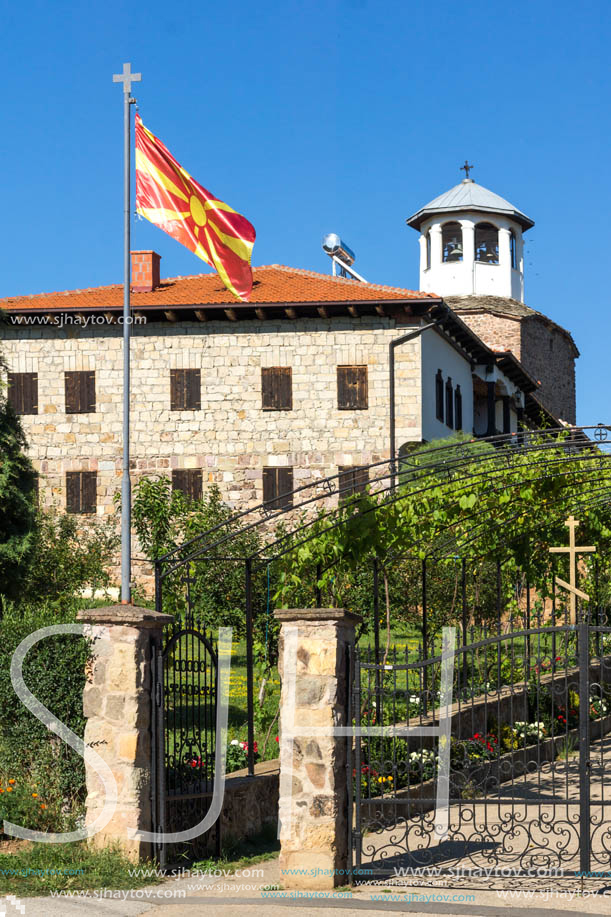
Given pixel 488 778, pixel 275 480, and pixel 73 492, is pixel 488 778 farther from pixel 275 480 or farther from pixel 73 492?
pixel 73 492

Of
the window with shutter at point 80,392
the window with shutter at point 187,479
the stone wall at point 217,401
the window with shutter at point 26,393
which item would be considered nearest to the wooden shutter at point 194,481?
the window with shutter at point 187,479

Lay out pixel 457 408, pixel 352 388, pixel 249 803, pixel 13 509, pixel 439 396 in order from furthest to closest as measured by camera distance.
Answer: pixel 457 408
pixel 439 396
pixel 352 388
pixel 13 509
pixel 249 803

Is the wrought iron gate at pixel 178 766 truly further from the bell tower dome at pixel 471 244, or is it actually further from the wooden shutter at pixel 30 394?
the bell tower dome at pixel 471 244

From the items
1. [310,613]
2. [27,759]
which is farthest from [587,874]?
[27,759]

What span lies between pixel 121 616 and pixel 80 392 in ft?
70.3

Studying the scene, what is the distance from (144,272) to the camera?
30125 mm

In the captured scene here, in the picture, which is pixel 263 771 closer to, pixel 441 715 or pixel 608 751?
pixel 441 715

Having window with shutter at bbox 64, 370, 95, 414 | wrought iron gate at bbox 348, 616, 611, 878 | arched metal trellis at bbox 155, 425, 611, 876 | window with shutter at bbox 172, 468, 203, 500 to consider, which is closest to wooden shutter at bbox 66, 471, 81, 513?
window with shutter at bbox 64, 370, 95, 414

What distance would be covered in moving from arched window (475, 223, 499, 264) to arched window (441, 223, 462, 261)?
68 centimetres

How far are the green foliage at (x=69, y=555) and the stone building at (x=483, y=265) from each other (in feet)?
61.3

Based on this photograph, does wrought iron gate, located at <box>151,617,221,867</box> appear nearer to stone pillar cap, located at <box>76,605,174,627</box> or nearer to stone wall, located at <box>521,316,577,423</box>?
stone pillar cap, located at <box>76,605,174,627</box>

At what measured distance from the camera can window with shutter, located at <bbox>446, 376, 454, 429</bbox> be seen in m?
30.9

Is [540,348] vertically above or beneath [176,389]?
above

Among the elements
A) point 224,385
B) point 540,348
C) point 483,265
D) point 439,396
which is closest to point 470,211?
point 483,265
